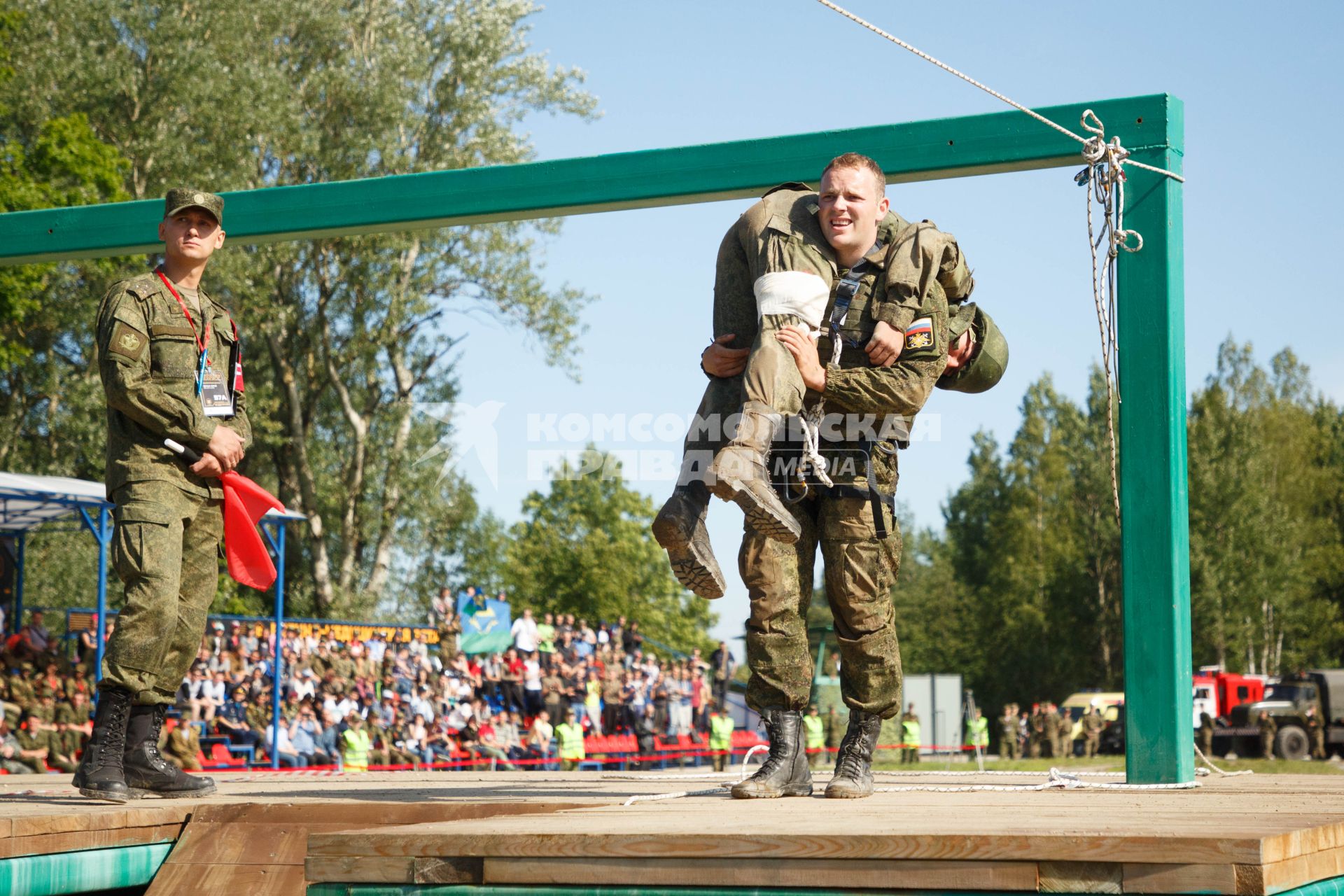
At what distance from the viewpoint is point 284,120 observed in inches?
1127

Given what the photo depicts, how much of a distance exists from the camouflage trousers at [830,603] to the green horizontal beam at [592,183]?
1.50 meters

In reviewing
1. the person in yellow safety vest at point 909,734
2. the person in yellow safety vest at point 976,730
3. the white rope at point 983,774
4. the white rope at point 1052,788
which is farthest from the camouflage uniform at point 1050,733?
the white rope at point 1052,788

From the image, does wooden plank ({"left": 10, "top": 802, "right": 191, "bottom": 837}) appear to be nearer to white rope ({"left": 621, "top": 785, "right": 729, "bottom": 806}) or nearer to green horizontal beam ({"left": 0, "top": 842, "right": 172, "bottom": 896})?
green horizontal beam ({"left": 0, "top": 842, "right": 172, "bottom": 896})

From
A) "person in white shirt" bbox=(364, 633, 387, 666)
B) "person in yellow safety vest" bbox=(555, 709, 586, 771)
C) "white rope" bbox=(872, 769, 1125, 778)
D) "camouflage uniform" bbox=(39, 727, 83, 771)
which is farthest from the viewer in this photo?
"person in white shirt" bbox=(364, 633, 387, 666)

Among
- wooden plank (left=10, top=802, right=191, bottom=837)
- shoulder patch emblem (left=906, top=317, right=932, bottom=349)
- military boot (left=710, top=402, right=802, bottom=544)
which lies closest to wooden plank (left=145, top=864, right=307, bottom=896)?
wooden plank (left=10, top=802, right=191, bottom=837)

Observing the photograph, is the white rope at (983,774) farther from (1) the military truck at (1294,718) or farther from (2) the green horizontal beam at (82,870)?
(1) the military truck at (1294,718)

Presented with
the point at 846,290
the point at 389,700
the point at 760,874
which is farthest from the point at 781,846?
the point at 389,700

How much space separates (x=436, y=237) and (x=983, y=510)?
43.2 meters

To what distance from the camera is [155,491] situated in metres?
4.62

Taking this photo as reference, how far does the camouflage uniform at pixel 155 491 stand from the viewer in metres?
→ 4.52

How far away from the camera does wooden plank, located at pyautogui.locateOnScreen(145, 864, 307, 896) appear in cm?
395

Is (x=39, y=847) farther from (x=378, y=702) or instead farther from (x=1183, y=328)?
(x=378, y=702)

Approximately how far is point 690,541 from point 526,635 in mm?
19682

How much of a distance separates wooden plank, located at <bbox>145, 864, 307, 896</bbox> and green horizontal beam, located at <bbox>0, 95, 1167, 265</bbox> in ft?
8.98
